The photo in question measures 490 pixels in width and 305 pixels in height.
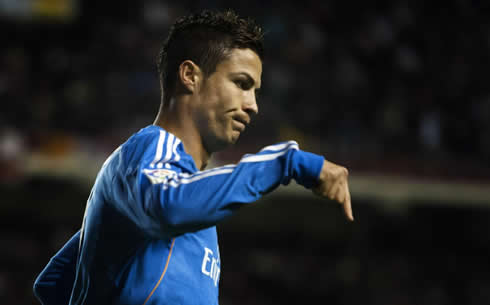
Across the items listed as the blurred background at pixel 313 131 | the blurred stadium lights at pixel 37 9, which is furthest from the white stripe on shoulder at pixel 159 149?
the blurred stadium lights at pixel 37 9

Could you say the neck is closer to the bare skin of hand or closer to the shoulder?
the shoulder

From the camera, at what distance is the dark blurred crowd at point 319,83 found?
7305 millimetres

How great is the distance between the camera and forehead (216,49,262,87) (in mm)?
1572

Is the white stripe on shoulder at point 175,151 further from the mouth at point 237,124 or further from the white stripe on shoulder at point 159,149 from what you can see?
the mouth at point 237,124

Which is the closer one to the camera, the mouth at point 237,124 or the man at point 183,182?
the man at point 183,182

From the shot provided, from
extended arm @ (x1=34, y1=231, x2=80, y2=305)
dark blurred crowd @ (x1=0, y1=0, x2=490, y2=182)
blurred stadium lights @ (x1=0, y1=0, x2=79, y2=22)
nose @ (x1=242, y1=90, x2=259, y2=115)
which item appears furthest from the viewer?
blurred stadium lights @ (x1=0, y1=0, x2=79, y2=22)

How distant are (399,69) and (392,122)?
898mm

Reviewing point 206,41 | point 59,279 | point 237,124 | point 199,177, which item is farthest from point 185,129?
point 59,279

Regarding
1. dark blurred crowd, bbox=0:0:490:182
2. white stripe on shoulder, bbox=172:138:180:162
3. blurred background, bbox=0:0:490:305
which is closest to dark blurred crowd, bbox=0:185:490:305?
blurred background, bbox=0:0:490:305

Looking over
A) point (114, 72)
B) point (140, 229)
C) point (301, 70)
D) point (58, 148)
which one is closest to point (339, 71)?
point (301, 70)

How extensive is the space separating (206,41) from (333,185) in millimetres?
597

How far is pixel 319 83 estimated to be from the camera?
302 inches

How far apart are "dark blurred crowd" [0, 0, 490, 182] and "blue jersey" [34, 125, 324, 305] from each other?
575cm

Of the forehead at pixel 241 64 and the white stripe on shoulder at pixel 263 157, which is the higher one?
the forehead at pixel 241 64
